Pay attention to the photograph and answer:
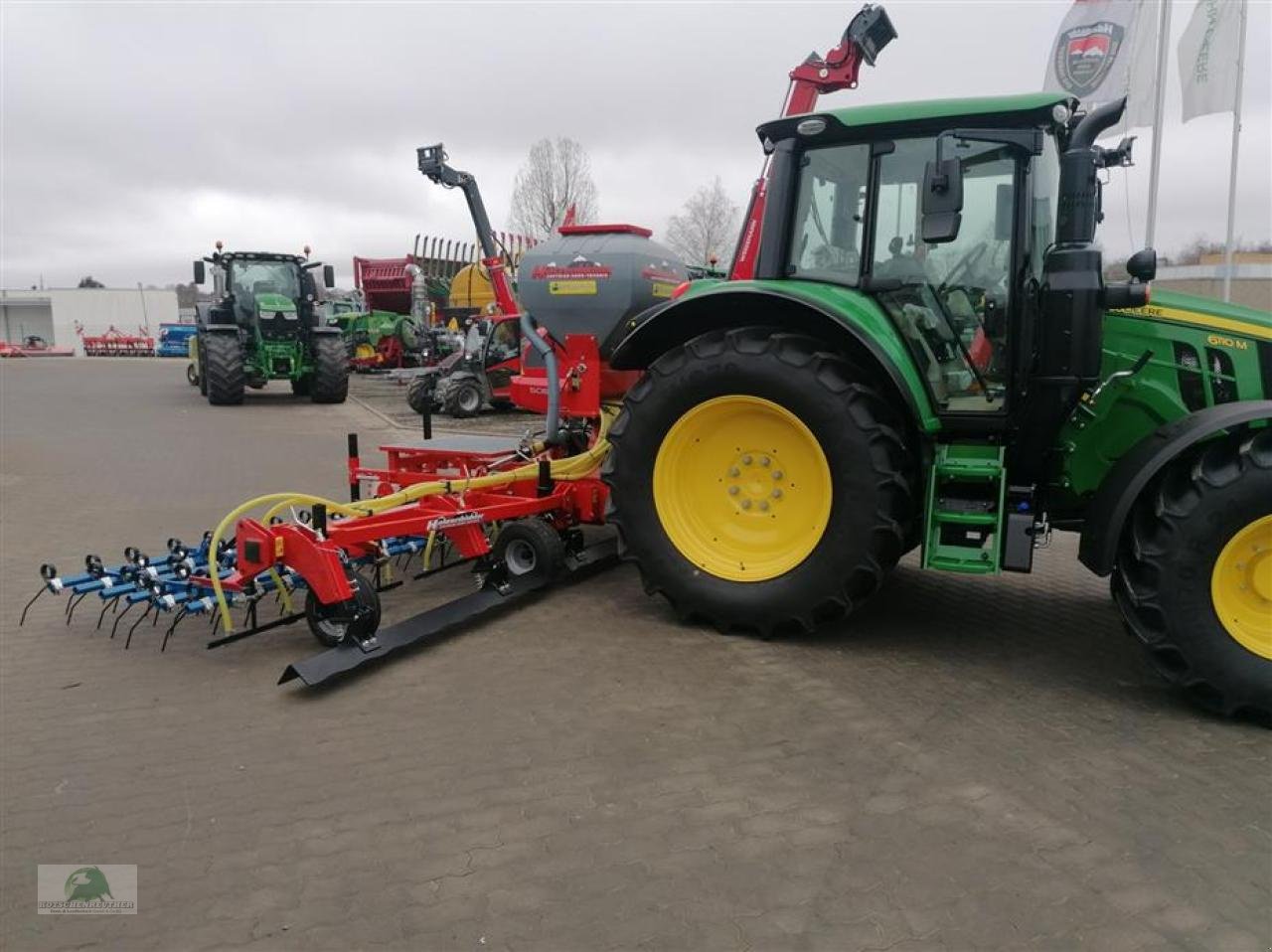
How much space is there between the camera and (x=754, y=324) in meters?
4.27

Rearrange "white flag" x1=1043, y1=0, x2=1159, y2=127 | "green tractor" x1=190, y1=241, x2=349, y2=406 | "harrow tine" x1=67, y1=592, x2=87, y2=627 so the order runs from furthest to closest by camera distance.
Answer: "green tractor" x1=190, y1=241, x2=349, y2=406
"white flag" x1=1043, y1=0, x2=1159, y2=127
"harrow tine" x1=67, y1=592, x2=87, y2=627

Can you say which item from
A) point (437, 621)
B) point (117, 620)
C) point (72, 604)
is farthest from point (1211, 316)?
point (72, 604)

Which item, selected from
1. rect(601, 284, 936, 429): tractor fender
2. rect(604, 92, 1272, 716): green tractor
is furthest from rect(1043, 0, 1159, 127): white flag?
rect(601, 284, 936, 429): tractor fender

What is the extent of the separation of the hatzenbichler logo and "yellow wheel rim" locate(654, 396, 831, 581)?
2645mm

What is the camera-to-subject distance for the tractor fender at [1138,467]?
323 centimetres

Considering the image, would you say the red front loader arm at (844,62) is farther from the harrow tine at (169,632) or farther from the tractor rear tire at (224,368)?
the tractor rear tire at (224,368)

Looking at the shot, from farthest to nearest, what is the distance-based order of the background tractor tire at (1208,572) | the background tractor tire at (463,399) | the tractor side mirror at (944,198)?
1. the background tractor tire at (463,399)
2. the tractor side mirror at (944,198)
3. the background tractor tire at (1208,572)

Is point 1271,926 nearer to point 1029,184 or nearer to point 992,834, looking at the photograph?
point 992,834

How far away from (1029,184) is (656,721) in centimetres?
277

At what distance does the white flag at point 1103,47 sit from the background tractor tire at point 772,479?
38.7 ft

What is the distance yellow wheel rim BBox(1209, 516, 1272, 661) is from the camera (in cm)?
327

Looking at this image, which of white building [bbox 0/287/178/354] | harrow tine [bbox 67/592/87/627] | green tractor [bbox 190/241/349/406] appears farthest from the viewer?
white building [bbox 0/287/178/354]

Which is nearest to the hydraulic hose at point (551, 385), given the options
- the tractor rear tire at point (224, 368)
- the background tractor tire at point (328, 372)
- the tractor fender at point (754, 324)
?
the tractor fender at point (754, 324)

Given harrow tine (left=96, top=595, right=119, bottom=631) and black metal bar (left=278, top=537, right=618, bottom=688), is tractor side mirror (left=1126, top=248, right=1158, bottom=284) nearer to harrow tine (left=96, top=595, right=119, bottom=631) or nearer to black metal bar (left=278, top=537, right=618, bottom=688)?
black metal bar (left=278, top=537, right=618, bottom=688)
